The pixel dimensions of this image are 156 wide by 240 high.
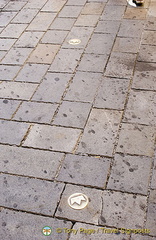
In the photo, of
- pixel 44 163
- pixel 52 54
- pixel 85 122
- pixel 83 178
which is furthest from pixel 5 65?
pixel 83 178

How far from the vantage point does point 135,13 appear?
6.06m

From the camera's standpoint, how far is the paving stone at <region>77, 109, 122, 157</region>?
344 cm

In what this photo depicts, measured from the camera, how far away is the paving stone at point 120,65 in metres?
4.55

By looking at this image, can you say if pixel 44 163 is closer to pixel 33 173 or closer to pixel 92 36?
pixel 33 173

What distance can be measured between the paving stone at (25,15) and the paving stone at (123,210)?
444 cm

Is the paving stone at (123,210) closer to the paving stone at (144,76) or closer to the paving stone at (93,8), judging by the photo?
the paving stone at (144,76)

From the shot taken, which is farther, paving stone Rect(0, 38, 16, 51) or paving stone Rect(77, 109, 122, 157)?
paving stone Rect(0, 38, 16, 51)

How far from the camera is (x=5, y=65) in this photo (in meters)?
4.98

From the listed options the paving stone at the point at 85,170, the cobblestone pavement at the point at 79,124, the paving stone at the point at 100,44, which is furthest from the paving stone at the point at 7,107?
the paving stone at the point at 100,44

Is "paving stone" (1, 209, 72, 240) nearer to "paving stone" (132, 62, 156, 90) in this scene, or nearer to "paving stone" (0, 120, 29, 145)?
"paving stone" (0, 120, 29, 145)

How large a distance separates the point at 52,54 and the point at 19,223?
3118mm

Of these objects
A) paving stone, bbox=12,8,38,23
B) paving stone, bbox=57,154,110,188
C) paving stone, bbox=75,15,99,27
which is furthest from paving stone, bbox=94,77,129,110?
paving stone, bbox=12,8,38,23

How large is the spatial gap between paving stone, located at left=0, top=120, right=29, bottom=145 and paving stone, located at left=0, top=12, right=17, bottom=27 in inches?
118

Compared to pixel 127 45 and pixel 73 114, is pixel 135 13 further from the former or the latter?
pixel 73 114
